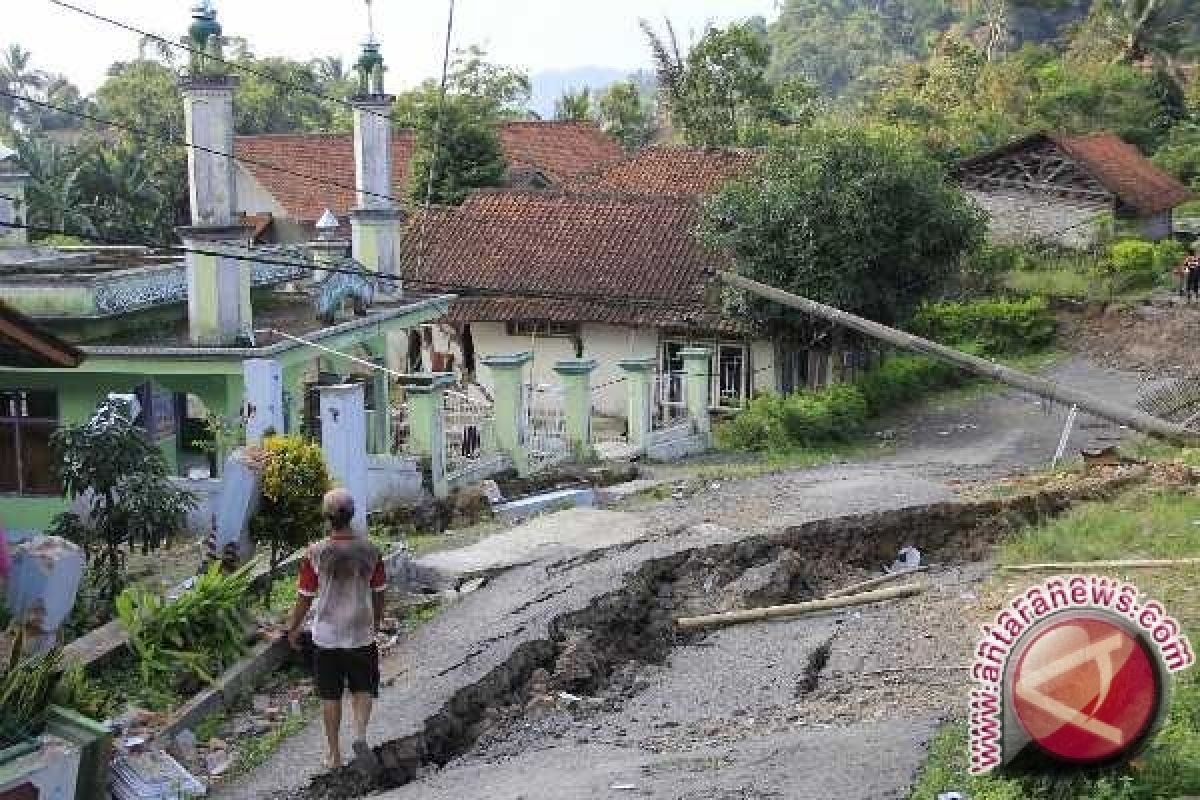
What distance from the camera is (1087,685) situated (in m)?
5.41

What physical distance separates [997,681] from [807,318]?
1879 centimetres

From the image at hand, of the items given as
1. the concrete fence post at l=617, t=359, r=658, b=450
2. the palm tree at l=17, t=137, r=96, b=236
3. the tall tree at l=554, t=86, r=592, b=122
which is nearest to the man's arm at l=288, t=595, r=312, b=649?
the concrete fence post at l=617, t=359, r=658, b=450

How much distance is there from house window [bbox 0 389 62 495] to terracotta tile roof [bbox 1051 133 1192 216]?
25771 millimetres

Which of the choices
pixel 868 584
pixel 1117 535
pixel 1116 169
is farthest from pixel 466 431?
pixel 1116 169

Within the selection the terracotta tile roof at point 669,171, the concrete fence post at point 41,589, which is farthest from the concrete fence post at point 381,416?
the terracotta tile roof at point 669,171

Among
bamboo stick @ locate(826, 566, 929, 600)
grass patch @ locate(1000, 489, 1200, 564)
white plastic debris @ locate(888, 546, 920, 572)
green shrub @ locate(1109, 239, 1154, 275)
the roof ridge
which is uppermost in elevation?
the roof ridge

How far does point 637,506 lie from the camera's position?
15.9m

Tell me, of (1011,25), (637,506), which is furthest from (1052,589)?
(1011,25)

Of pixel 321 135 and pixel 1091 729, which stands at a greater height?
pixel 321 135

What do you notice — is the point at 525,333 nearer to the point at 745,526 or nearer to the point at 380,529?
the point at 380,529

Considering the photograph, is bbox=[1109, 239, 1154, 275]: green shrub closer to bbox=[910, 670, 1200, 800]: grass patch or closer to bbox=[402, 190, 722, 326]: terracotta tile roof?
bbox=[402, 190, 722, 326]: terracotta tile roof

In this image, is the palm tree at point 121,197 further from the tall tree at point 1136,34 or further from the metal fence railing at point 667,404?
the tall tree at point 1136,34

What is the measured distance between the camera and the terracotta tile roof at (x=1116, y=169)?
35312 mm

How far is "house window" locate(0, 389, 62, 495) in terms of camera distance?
58.0ft
